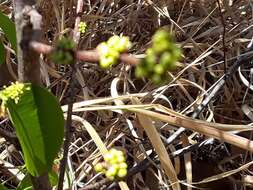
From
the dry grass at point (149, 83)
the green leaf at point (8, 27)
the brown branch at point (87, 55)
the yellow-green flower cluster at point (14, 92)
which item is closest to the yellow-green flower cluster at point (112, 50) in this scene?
the brown branch at point (87, 55)

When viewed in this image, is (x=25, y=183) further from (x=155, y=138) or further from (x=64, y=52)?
(x=64, y=52)

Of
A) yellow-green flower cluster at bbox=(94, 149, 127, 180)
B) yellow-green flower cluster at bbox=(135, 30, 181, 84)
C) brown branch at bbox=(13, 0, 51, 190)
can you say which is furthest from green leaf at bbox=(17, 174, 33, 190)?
yellow-green flower cluster at bbox=(135, 30, 181, 84)

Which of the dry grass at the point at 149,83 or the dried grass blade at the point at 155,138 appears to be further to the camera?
the dry grass at the point at 149,83

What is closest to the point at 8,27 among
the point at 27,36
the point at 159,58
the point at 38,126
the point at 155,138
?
the point at 38,126

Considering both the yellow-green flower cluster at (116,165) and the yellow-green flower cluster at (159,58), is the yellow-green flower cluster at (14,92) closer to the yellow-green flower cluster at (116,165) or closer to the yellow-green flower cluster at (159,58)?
the yellow-green flower cluster at (116,165)

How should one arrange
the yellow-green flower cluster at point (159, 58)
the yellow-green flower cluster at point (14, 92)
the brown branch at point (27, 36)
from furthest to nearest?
the yellow-green flower cluster at point (14, 92), the brown branch at point (27, 36), the yellow-green flower cluster at point (159, 58)
